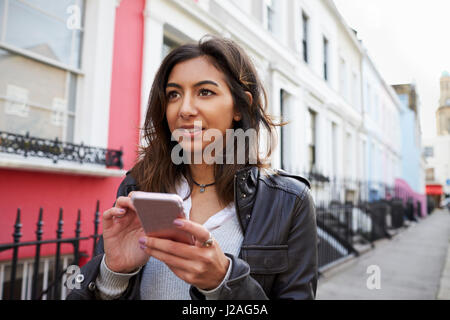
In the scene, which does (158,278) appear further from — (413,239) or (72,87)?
(413,239)

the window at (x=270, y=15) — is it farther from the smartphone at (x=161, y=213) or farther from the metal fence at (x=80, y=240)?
the smartphone at (x=161, y=213)

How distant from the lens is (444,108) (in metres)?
2.03

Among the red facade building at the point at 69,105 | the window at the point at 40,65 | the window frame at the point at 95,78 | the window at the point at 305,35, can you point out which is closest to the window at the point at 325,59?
the window at the point at 305,35

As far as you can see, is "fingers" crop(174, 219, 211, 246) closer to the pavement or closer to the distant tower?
the distant tower

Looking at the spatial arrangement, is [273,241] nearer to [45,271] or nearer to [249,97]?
[249,97]

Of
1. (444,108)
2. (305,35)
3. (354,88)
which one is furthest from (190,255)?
(354,88)

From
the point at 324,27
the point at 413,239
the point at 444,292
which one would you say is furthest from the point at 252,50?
the point at 413,239

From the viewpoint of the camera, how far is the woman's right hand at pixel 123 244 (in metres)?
0.92

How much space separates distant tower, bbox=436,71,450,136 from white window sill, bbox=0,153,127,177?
2.94 meters

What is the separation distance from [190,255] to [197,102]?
1.83 feet

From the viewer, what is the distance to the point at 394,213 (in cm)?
1200

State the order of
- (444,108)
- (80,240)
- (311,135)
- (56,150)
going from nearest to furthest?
(444,108) < (56,150) < (80,240) < (311,135)
